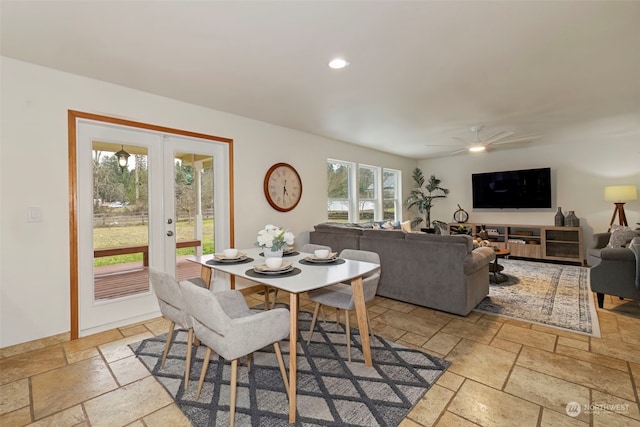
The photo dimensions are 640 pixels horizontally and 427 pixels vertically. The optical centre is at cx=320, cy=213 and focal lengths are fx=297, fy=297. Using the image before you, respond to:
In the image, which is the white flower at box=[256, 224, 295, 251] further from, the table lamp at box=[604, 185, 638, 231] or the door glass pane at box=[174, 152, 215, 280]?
the table lamp at box=[604, 185, 638, 231]

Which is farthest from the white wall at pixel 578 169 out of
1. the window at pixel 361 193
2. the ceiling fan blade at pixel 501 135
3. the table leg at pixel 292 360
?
the table leg at pixel 292 360

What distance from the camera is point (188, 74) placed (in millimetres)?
2693

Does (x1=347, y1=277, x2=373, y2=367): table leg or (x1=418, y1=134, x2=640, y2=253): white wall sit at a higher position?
(x1=418, y1=134, x2=640, y2=253): white wall

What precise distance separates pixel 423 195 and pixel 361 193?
2.01m

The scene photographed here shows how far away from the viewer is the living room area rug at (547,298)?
3.01 metres

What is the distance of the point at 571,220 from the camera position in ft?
18.5

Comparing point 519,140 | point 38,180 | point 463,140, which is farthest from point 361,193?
point 38,180

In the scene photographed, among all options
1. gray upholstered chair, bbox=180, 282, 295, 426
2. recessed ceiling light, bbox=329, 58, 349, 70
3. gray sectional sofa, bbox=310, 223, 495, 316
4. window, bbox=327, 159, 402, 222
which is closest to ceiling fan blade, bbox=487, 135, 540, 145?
window, bbox=327, 159, 402, 222

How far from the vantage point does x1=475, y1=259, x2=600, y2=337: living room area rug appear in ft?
9.86

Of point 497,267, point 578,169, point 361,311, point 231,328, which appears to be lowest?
point 497,267

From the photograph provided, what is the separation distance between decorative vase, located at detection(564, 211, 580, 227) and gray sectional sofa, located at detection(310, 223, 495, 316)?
3371 mm

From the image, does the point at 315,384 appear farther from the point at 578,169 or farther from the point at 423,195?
the point at 578,169

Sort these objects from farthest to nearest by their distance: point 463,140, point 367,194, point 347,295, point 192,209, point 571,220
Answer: point 367,194 → point 571,220 → point 463,140 → point 192,209 → point 347,295

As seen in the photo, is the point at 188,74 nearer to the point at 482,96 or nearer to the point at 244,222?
the point at 244,222
